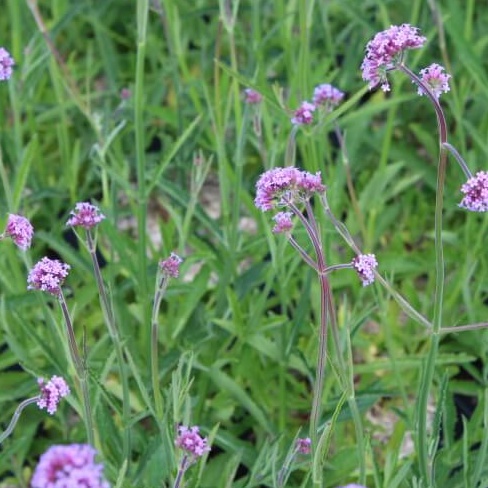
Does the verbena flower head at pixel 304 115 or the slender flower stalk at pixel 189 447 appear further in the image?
the verbena flower head at pixel 304 115

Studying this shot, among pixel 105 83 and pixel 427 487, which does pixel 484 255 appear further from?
pixel 105 83

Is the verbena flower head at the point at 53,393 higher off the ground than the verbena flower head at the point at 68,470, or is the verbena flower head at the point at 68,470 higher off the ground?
the verbena flower head at the point at 53,393

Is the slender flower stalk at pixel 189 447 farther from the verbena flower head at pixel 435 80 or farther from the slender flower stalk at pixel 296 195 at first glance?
the verbena flower head at pixel 435 80

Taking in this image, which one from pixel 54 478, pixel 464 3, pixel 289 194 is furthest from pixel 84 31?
pixel 54 478

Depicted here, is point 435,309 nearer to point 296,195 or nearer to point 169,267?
point 296,195

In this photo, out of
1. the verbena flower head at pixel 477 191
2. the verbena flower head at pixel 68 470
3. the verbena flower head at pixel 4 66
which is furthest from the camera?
the verbena flower head at pixel 4 66

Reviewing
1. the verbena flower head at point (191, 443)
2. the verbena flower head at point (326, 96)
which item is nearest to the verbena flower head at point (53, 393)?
the verbena flower head at point (191, 443)

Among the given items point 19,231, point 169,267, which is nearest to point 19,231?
point 19,231

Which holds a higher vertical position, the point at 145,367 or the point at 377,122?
the point at 377,122
